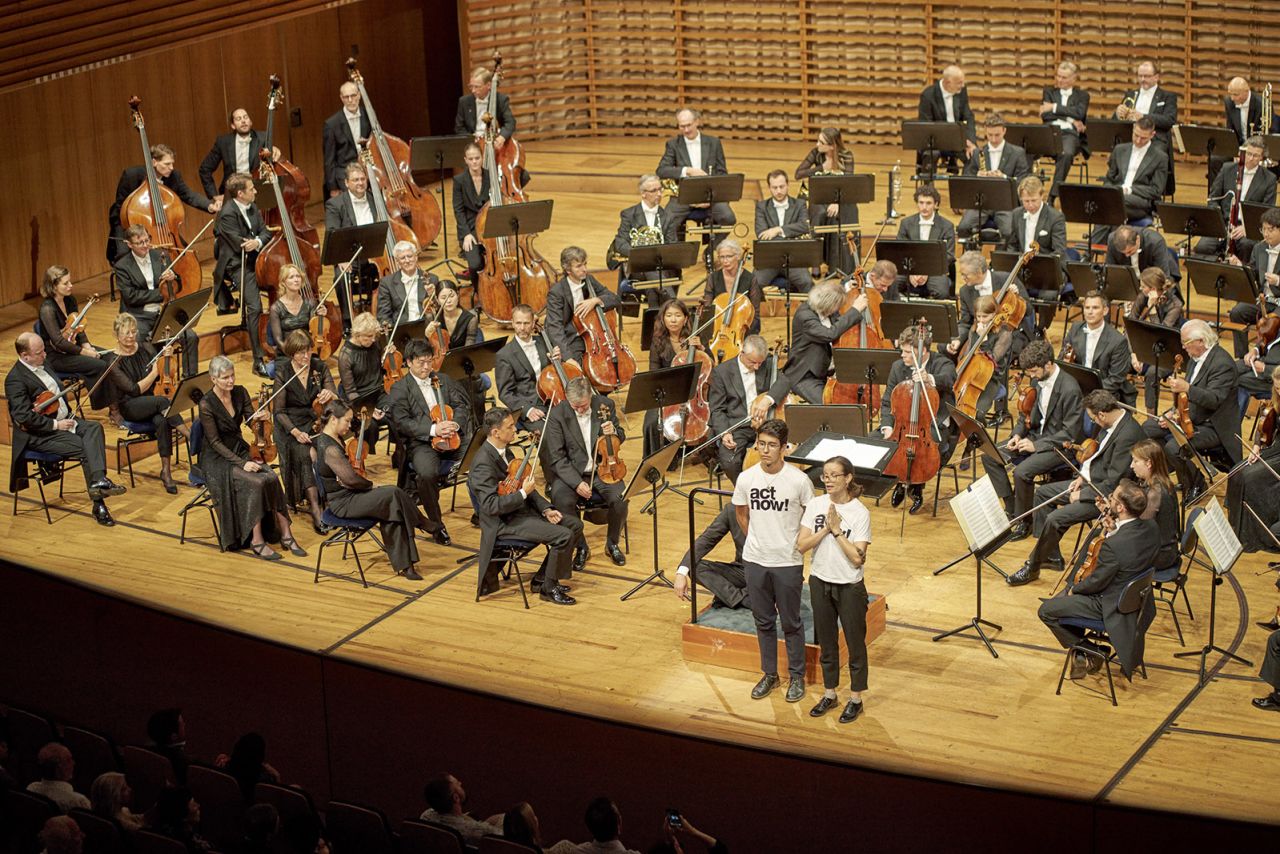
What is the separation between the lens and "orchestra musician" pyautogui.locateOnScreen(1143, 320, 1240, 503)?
9125 mm

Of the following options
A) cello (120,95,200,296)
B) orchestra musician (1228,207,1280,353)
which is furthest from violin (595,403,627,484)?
orchestra musician (1228,207,1280,353)

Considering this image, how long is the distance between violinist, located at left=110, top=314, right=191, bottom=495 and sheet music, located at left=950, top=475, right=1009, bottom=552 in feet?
15.7

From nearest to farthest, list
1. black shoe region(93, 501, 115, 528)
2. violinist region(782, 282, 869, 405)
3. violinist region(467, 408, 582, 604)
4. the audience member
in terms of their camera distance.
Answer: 1. the audience member
2. violinist region(467, 408, 582, 604)
3. black shoe region(93, 501, 115, 528)
4. violinist region(782, 282, 869, 405)

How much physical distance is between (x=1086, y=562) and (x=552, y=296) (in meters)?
4.02

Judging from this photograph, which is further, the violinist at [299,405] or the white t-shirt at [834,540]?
the violinist at [299,405]

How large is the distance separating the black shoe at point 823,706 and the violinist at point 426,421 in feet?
8.89

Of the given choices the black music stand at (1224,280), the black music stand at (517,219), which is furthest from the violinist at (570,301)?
the black music stand at (1224,280)

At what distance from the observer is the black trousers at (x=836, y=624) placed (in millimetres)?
7277

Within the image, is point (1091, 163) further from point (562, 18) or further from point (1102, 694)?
point (1102, 694)

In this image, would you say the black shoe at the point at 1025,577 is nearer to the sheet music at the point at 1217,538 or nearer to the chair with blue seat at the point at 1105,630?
the chair with blue seat at the point at 1105,630

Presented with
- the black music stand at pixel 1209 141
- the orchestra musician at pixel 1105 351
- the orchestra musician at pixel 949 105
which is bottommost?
the orchestra musician at pixel 1105 351

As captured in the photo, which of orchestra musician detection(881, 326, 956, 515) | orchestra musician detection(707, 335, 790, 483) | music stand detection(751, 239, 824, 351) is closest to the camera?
orchestra musician detection(881, 326, 956, 515)

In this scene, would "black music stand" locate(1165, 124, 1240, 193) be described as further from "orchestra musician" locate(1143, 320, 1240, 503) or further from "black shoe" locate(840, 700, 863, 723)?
"black shoe" locate(840, 700, 863, 723)

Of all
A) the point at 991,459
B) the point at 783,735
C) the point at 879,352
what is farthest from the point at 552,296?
the point at 783,735
